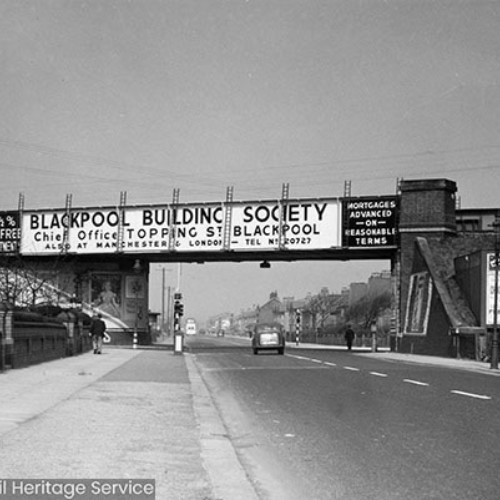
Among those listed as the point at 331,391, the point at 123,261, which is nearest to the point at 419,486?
the point at 331,391

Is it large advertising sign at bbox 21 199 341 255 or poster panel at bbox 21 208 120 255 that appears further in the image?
poster panel at bbox 21 208 120 255

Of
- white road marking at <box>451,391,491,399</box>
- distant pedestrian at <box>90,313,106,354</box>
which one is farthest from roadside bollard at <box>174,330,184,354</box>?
white road marking at <box>451,391,491,399</box>

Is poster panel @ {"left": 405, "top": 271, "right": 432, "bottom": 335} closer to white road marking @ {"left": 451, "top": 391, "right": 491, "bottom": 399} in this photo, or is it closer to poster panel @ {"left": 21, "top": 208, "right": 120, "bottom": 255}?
poster panel @ {"left": 21, "top": 208, "right": 120, "bottom": 255}

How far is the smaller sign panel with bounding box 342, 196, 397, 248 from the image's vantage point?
4925 cm

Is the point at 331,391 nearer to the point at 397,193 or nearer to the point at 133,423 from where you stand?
the point at 133,423

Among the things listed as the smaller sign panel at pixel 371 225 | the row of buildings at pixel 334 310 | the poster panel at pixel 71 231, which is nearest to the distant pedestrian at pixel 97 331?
the poster panel at pixel 71 231

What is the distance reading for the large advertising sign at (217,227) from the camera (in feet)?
162

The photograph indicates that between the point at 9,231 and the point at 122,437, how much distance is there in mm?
48652

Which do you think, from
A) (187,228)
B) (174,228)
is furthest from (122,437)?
(174,228)

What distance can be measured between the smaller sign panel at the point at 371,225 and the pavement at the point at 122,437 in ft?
106

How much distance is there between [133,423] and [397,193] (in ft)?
131

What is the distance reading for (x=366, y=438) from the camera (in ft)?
34.4

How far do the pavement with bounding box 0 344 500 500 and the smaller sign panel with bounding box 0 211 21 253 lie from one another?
39.2 m

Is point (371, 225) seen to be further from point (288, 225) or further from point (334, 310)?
point (334, 310)
